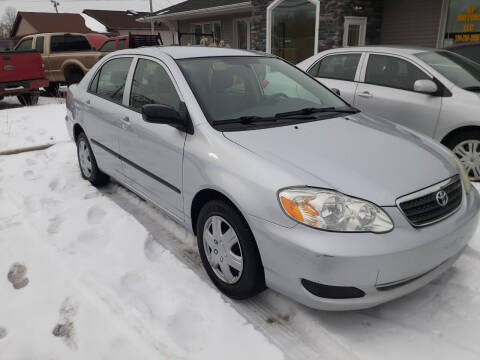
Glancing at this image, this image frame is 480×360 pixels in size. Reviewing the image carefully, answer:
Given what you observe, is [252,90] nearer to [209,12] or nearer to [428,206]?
[428,206]

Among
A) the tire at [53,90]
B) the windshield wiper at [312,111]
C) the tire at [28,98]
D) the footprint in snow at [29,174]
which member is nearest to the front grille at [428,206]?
the windshield wiper at [312,111]

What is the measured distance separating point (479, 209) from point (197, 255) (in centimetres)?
204

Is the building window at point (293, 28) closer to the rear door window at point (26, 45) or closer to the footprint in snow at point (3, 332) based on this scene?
the rear door window at point (26, 45)

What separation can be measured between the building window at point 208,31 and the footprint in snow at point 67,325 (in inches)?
687

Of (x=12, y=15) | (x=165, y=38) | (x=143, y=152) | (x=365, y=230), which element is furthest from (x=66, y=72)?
(x=12, y=15)

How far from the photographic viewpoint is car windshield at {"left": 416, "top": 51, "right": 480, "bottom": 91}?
472 centimetres

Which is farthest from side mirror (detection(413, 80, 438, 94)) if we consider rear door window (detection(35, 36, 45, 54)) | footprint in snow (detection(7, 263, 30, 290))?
rear door window (detection(35, 36, 45, 54))

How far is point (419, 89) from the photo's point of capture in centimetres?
461

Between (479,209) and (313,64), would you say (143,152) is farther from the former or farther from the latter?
(313,64)

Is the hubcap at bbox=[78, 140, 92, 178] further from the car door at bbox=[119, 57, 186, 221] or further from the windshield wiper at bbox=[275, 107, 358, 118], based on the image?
the windshield wiper at bbox=[275, 107, 358, 118]

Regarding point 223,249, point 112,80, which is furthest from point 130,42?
point 223,249

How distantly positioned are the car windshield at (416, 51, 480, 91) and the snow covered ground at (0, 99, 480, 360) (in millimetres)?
2190

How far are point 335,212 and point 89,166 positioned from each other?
352cm

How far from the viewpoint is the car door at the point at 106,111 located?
3861mm
